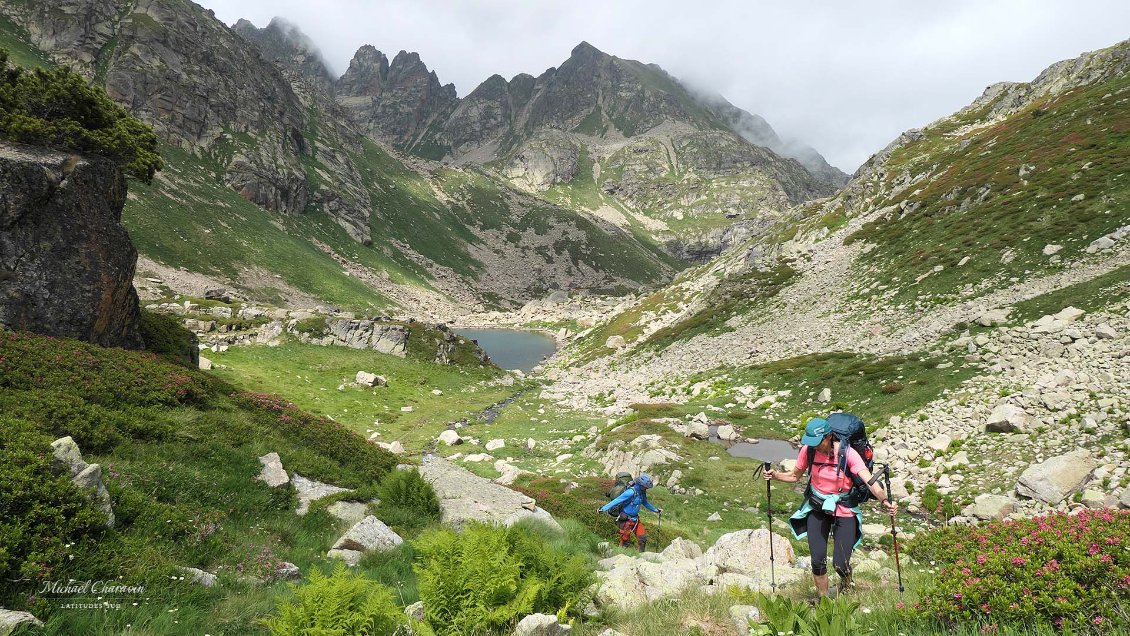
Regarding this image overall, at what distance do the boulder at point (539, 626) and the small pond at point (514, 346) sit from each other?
7563 cm

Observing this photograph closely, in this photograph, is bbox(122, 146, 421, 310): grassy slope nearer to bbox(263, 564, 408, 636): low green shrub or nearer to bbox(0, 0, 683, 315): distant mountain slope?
bbox(0, 0, 683, 315): distant mountain slope

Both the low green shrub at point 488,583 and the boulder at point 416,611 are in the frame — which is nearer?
the low green shrub at point 488,583

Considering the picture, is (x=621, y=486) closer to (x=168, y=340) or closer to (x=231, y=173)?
(x=168, y=340)

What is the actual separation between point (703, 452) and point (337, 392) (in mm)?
29068

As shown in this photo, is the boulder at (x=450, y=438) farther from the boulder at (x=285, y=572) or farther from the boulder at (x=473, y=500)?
the boulder at (x=285, y=572)

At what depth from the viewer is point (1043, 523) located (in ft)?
22.4

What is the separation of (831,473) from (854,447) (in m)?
0.57

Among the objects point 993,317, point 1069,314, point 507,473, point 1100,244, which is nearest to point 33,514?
point 507,473

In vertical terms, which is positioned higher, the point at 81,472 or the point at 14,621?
the point at 81,472

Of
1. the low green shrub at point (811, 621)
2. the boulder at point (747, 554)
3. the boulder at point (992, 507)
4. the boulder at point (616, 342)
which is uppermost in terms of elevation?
the low green shrub at point (811, 621)

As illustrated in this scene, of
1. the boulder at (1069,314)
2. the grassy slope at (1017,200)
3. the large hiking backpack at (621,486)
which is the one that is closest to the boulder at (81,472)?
the large hiking backpack at (621,486)

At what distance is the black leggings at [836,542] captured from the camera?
7357mm

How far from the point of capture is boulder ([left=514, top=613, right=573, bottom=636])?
5.63m

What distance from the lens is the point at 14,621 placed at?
4.50m
